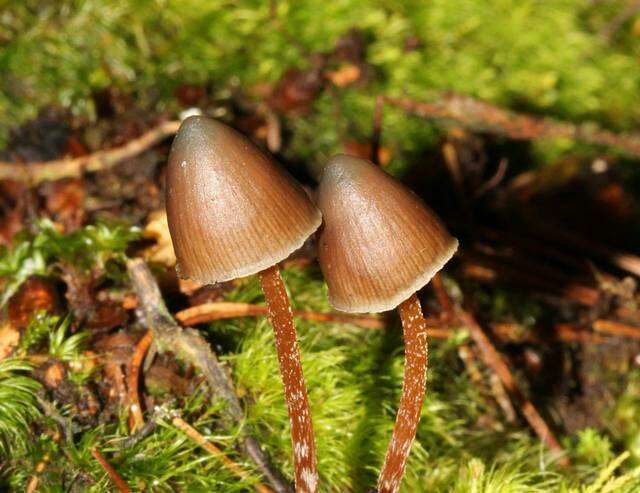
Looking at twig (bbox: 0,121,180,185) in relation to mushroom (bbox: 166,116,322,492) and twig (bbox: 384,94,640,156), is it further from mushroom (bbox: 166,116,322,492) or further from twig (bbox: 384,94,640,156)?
mushroom (bbox: 166,116,322,492)

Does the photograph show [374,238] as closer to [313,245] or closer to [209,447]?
[209,447]

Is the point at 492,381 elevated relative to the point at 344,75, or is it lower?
lower

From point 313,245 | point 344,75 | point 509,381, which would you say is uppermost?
point 344,75

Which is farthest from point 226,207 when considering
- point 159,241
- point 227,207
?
point 159,241

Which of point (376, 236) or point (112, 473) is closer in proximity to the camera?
point (376, 236)

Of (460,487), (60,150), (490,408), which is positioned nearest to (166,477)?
(460,487)

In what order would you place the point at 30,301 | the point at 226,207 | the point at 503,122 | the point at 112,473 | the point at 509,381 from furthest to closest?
the point at 503,122 → the point at 509,381 → the point at 30,301 → the point at 112,473 → the point at 226,207

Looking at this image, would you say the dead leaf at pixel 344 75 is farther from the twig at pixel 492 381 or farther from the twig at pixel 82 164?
the twig at pixel 492 381
